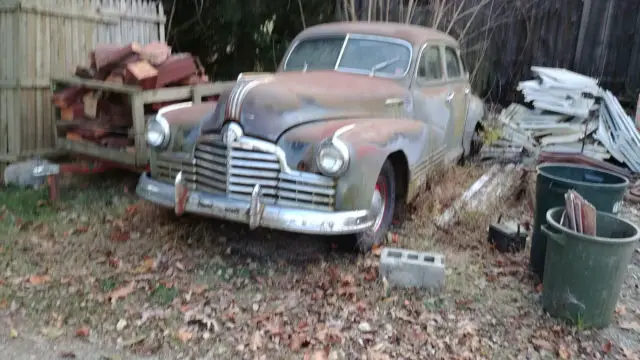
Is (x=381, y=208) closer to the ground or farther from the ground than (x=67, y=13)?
closer to the ground

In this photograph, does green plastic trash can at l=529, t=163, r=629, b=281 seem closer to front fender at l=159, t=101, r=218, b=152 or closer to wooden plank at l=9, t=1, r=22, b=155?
front fender at l=159, t=101, r=218, b=152

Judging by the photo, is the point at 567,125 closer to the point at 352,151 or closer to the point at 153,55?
the point at 352,151

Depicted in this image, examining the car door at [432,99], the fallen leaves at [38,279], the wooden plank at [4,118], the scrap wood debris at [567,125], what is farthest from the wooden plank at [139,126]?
the scrap wood debris at [567,125]

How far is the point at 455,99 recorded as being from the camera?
6996mm

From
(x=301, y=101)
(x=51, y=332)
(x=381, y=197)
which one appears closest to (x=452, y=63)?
(x=381, y=197)

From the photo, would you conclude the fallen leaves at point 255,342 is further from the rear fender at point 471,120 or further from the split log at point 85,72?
the rear fender at point 471,120

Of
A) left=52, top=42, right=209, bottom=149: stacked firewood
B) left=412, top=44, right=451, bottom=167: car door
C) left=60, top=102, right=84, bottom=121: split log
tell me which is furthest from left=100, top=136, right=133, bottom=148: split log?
left=412, top=44, right=451, bottom=167: car door

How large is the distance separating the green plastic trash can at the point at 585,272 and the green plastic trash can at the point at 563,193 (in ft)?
1.34

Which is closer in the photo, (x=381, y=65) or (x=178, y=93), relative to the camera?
(x=381, y=65)

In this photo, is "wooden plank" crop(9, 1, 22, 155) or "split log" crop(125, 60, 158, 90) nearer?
"split log" crop(125, 60, 158, 90)

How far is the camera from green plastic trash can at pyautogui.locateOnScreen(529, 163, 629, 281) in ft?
15.0

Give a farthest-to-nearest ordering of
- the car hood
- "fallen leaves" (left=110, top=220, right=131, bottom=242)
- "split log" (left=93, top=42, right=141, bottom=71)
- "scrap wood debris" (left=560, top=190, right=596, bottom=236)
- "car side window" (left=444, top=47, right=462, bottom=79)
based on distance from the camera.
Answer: "car side window" (left=444, top=47, right=462, bottom=79), "split log" (left=93, top=42, right=141, bottom=71), "fallen leaves" (left=110, top=220, right=131, bottom=242), the car hood, "scrap wood debris" (left=560, top=190, right=596, bottom=236)

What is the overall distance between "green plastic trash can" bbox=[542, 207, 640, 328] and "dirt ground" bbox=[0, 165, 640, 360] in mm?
113

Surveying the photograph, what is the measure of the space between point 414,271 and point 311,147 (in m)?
1.15
